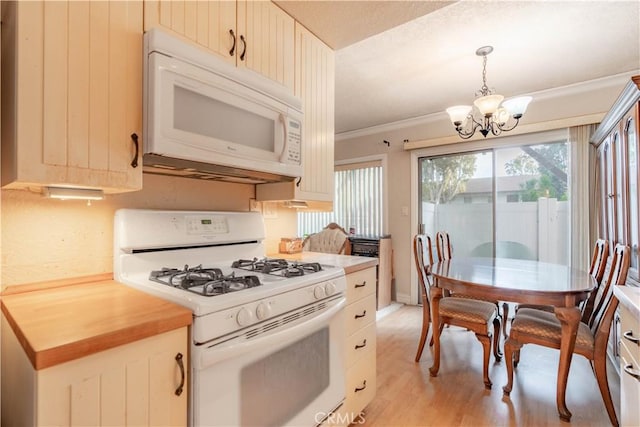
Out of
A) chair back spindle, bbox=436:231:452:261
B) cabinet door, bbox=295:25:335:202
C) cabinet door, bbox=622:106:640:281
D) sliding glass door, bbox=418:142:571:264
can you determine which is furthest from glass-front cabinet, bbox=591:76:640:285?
cabinet door, bbox=295:25:335:202

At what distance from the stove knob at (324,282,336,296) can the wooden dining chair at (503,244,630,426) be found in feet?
4.59

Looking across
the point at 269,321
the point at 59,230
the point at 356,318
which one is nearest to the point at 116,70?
the point at 59,230

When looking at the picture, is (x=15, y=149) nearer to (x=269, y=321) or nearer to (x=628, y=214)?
(x=269, y=321)

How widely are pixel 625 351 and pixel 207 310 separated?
Answer: 149 cm

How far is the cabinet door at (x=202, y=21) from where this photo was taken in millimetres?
1152

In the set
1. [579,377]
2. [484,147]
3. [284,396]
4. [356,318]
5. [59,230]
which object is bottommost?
[579,377]

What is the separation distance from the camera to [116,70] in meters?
1.05

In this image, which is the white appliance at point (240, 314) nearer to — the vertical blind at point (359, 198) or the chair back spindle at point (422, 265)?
the chair back spindle at point (422, 265)

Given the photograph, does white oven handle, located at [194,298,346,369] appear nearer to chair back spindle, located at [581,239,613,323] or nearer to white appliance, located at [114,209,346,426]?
white appliance, located at [114,209,346,426]

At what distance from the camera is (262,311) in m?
1.05

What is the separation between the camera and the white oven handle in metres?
0.91

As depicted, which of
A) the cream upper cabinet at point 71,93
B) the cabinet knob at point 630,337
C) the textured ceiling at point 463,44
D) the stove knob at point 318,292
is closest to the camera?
the cream upper cabinet at point 71,93

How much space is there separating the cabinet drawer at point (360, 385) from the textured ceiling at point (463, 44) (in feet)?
6.29

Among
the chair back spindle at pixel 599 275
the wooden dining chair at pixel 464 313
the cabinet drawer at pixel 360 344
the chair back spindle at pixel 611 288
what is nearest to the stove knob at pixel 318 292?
the cabinet drawer at pixel 360 344
